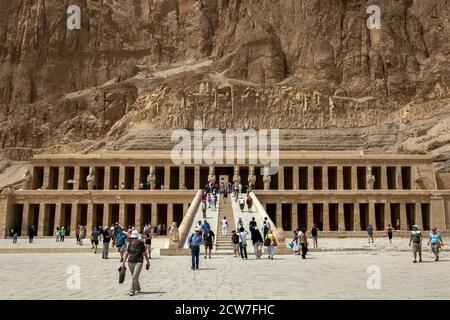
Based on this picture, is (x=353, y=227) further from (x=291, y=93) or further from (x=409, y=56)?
(x=409, y=56)

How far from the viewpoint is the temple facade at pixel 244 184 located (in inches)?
1754

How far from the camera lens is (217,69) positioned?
277ft

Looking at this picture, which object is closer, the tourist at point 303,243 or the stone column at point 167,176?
the tourist at point 303,243

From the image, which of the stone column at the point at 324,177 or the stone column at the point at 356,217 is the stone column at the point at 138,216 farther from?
the stone column at the point at 356,217

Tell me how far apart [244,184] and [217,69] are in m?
33.6

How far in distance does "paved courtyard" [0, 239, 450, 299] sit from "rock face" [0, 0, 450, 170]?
166 feet

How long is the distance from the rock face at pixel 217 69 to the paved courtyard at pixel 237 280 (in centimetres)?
5056

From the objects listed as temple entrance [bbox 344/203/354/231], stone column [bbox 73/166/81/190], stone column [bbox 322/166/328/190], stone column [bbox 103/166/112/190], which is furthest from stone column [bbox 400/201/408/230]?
stone column [bbox 73/166/81/190]

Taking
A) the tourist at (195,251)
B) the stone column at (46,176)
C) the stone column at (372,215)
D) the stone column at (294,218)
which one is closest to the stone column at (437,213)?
the stone column at (372,215)

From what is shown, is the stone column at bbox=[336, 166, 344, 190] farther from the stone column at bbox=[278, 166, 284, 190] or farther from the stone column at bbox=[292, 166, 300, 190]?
the stone column at bbox=[278, 166, 284, 190]

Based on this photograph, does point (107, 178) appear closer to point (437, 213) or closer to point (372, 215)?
point (372, 215)

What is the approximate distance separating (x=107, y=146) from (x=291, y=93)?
30.9m

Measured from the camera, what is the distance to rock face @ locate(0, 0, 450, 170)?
77750 millimetres

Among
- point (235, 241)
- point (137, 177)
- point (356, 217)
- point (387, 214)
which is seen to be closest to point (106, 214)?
point (137, 177)
